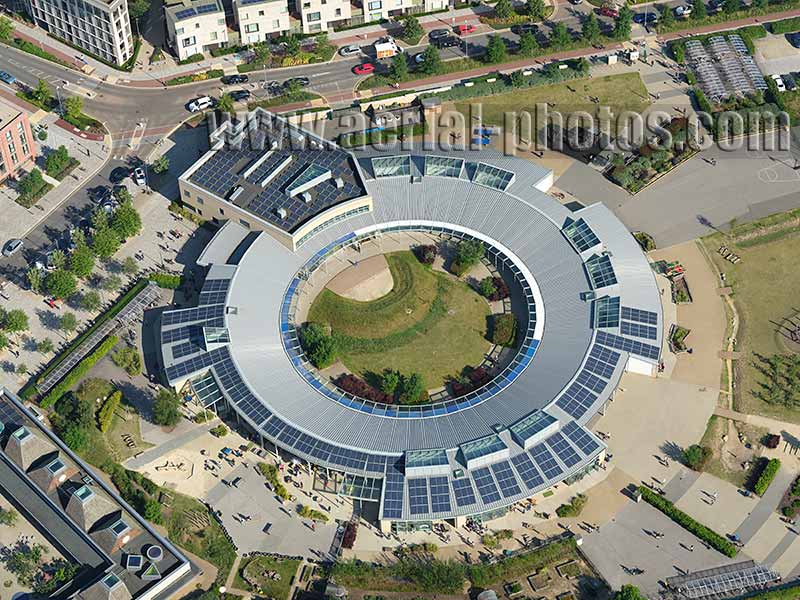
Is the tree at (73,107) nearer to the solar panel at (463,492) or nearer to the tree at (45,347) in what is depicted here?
the tree at (45,347)

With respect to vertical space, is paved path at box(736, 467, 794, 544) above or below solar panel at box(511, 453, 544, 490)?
below

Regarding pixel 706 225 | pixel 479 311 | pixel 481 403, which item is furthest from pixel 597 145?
pixel 481 403

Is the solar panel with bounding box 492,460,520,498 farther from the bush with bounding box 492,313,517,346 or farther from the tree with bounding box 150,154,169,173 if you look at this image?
the tree with bounding box 150,154,169,173

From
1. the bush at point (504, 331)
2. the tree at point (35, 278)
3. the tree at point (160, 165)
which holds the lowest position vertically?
the bush at point (504, 331)

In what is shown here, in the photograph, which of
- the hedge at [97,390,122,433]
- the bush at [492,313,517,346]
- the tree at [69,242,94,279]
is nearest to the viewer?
the hedge at [97,390,122,433]

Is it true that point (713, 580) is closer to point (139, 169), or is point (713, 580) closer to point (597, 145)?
point (597, 145)

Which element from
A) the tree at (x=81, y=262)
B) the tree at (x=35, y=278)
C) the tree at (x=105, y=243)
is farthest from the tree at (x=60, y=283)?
the tree at (x=105, y=243)

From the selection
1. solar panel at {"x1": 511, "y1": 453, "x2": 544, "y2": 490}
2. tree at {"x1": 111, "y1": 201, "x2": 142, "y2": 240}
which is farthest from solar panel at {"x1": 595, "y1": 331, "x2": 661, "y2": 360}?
tree at {"x1": 111, "y1": 201, "x2": 142, "y2": 240}
